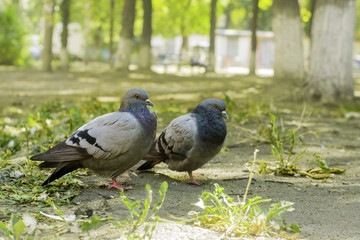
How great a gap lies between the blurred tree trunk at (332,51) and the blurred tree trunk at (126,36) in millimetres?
11304

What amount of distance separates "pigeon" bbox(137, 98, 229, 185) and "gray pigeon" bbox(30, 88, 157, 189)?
0.42 metres

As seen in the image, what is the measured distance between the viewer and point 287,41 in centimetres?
1227

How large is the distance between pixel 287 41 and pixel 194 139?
28.6 ft

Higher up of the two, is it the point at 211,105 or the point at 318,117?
the point at 211,105

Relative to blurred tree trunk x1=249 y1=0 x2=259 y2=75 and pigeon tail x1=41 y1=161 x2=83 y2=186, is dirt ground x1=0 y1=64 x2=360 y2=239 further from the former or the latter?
blurred tree trunk x1=249 y1=0 x2=259 y2=75

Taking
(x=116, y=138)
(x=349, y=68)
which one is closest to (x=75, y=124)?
(x=116, y=138)

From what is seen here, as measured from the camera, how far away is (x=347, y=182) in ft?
15.3

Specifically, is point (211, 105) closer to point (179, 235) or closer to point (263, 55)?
point (179, 235)

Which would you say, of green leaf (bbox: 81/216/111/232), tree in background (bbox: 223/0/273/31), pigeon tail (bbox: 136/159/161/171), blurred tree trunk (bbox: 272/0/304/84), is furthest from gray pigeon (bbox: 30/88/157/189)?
tree in background (bbox: 223/0/273/31)

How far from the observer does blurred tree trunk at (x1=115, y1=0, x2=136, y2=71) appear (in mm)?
20172

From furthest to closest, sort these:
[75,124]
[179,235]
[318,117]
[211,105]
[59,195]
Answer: [318,117], [75,124], [211,105], [59,195], [179,235]

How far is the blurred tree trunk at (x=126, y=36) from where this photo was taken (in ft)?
66.2

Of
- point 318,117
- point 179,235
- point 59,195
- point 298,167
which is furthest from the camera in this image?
point 318,117

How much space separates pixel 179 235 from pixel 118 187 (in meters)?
1.18
